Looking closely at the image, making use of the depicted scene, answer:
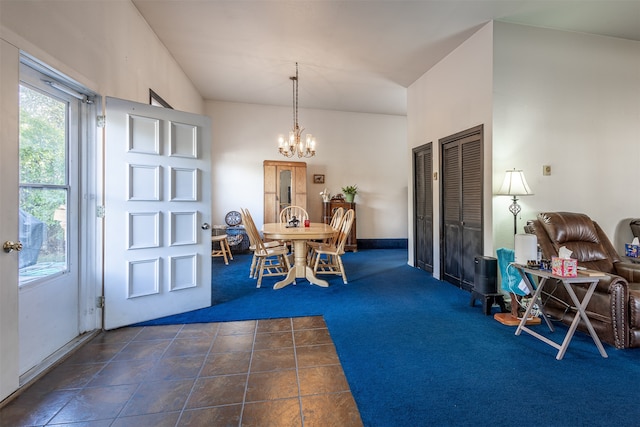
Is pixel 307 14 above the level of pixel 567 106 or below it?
above

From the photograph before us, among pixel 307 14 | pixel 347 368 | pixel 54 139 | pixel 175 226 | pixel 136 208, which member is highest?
pixel 307 14

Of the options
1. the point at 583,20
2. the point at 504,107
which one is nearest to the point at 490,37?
the point at 504,107

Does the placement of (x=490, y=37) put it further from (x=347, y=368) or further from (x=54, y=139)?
(x=54, y=139)

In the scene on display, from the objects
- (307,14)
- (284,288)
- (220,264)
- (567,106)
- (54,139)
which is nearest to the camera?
(54,139)

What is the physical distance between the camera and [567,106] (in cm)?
336

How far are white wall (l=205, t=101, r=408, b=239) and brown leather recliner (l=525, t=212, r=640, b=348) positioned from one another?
13.5 ft

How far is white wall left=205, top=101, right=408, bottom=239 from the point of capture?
631 centimetres

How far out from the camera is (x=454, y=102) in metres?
3.82

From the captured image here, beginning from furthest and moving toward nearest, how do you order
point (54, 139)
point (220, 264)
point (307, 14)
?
point (220, 264) < point (307, 14) < point (54, 139)

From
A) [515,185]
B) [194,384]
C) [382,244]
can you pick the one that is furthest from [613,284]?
[382,244]

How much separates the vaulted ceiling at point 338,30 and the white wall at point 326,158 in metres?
1.40

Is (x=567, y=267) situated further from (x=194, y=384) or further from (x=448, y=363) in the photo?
(x=194, y=384)

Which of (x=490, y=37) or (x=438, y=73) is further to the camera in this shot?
(x=438, y=73)

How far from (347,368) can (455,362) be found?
0.75 m
